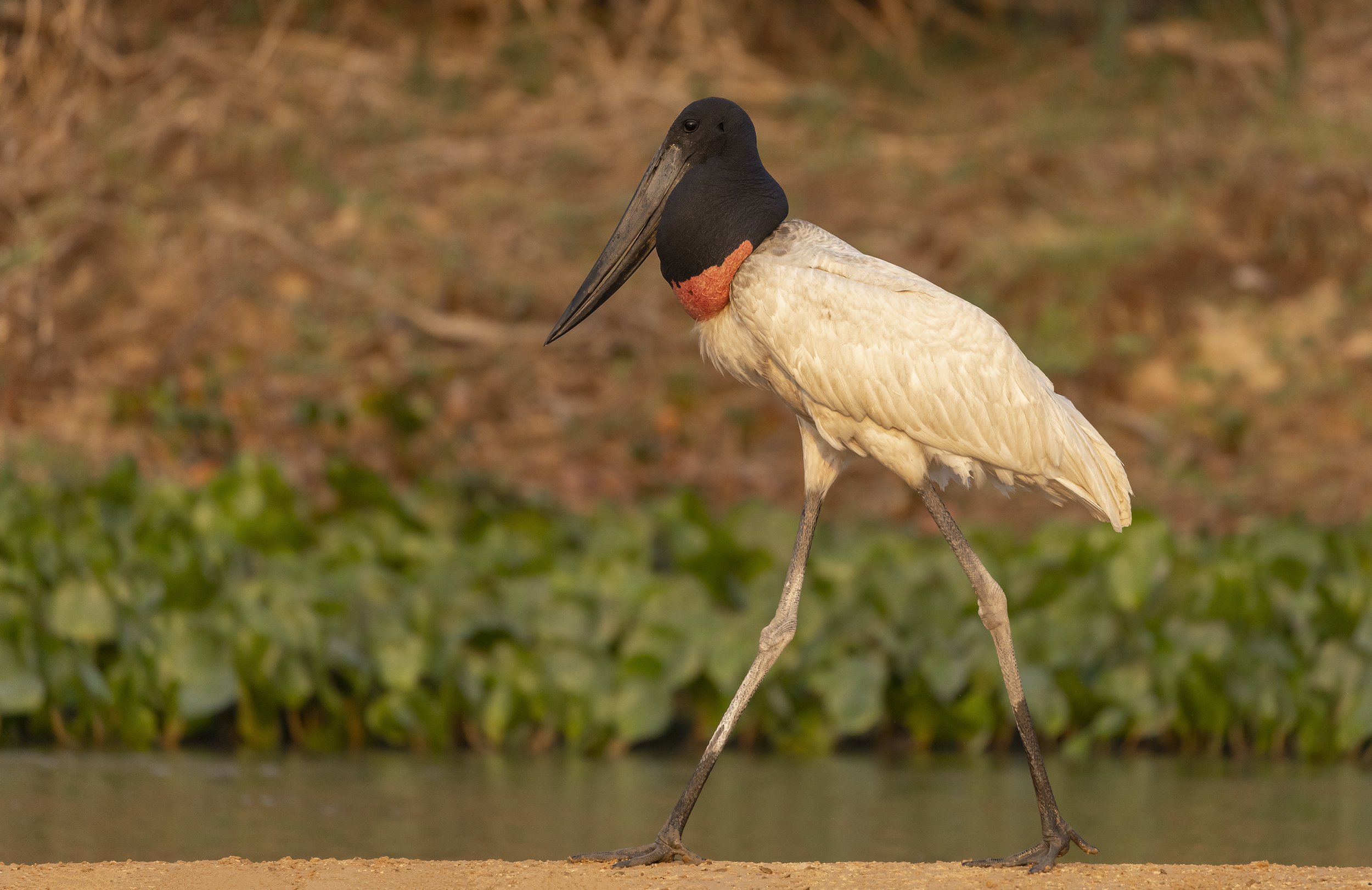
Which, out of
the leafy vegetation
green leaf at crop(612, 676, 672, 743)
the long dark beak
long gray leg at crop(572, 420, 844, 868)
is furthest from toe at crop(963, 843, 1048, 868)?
green leaf at crop(612, 676, 672, 743)

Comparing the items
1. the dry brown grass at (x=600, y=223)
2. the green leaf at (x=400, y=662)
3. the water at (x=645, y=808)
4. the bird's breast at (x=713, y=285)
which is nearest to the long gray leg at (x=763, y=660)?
the bird's breast at (x=713, y=285)

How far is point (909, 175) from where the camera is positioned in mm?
11273

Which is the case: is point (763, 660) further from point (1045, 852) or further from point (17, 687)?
point (17, 687)

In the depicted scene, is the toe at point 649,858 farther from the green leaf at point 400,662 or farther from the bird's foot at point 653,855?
the green leaf at point 400,662

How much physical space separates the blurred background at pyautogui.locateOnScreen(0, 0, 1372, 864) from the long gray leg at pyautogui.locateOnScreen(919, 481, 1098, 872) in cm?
75

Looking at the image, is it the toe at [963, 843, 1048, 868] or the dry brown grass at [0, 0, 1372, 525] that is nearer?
the toe at [963, 843, 1048, 868]

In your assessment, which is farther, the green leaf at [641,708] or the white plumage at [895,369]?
the green leaf at [641,708]

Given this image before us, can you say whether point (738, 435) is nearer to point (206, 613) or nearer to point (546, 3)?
point (206, 613)

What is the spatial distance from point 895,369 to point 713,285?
0.42 m

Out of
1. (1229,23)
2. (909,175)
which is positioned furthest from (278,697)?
(1229,23)

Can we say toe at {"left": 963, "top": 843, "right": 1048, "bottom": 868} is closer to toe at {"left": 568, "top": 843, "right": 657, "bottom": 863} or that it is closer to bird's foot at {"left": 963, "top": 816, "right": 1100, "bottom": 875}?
bird's foot at {"left": 963, "top": 816, "right": 1100, "bottom": 875}

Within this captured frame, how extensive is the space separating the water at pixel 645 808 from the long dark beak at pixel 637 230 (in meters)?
1.34

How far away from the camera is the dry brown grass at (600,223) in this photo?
9.19 meters

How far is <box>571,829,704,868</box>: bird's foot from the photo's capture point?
3.85m
